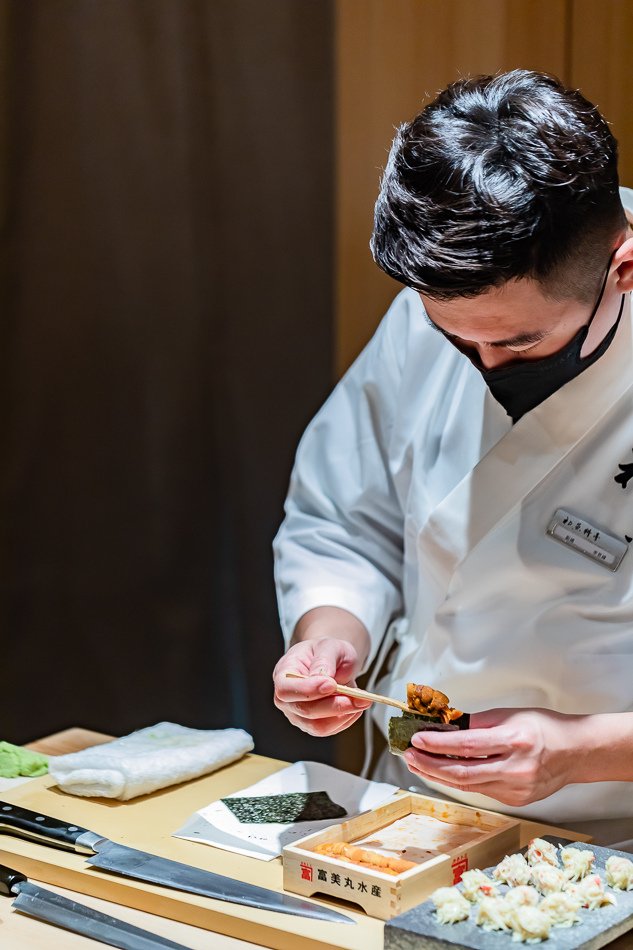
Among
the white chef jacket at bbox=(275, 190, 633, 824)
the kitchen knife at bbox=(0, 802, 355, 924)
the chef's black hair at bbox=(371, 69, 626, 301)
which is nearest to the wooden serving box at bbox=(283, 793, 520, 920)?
the kitchen knife at bbox=(0, 802, 355, 924)

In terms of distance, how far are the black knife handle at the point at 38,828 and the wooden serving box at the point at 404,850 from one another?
282 millimetres

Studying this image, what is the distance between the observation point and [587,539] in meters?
1.47

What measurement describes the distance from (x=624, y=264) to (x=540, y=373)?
0.17 m

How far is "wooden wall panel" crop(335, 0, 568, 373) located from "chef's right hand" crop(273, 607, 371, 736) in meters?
1.18

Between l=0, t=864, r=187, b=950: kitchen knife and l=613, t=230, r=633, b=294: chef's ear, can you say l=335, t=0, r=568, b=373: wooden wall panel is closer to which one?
l=613, t=230, r=633, b=294: chef's ear

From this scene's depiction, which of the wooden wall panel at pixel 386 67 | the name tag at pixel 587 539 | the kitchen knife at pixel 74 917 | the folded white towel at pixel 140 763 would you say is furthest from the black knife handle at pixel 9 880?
the wooden wall panel at pixel 386 67

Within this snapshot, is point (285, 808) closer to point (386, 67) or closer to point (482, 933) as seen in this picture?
point (482, 933)

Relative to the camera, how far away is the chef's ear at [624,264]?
132 centimetres

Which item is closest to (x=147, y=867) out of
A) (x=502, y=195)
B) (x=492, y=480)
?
(x=492, y=480)

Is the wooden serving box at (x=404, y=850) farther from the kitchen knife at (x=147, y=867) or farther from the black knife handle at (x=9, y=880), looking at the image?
the black knife handle at (x=9, y=880)

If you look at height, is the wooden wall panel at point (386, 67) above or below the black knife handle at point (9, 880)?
above

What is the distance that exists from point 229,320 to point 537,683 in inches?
66.3

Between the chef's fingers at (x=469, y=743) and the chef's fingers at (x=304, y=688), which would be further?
the chef's fingers at (x=304, y=688)

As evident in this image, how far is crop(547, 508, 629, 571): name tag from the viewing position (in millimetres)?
1458
